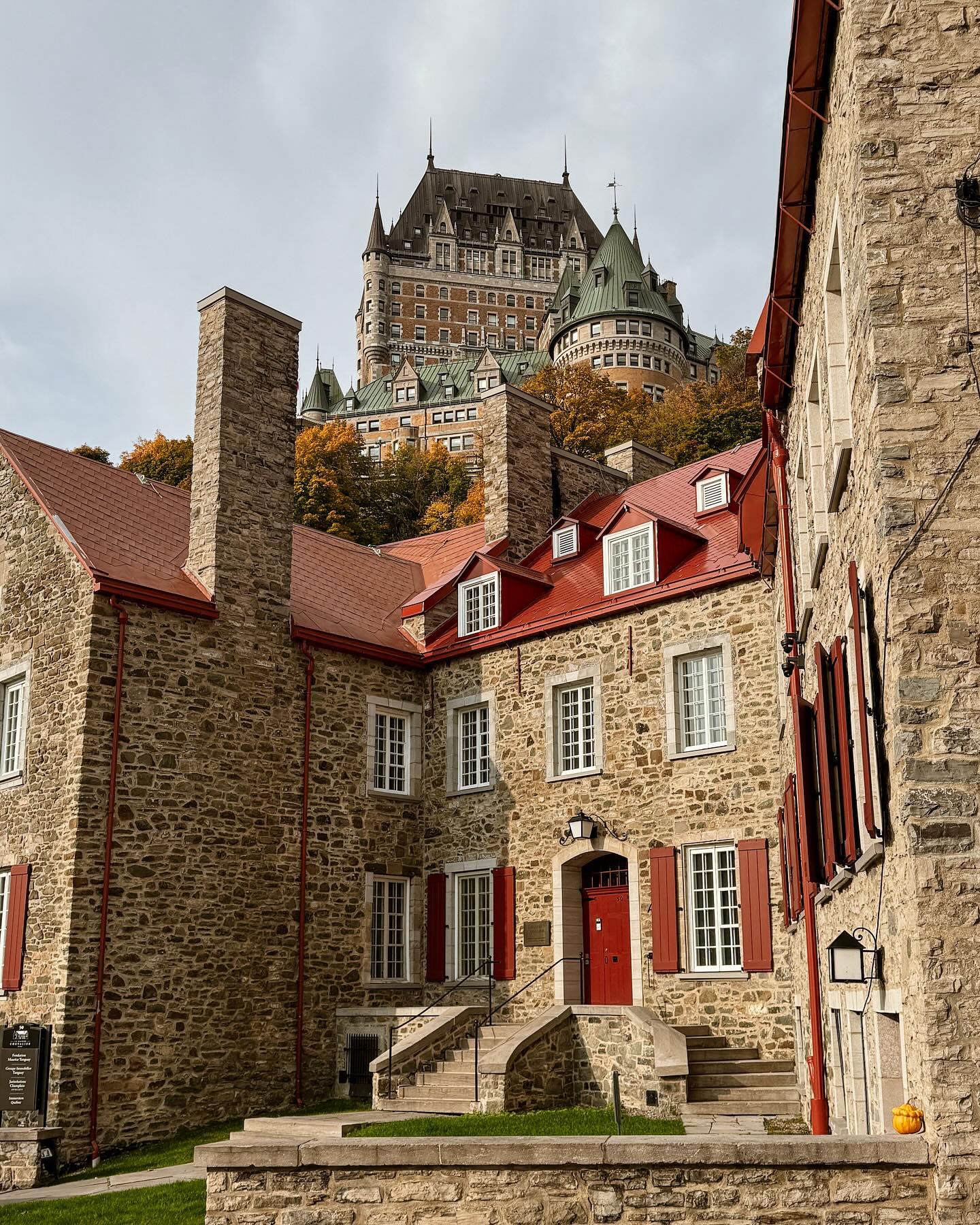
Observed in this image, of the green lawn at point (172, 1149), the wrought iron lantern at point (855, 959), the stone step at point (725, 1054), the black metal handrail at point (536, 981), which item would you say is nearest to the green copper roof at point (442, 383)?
the black metal handrail at point (536, 981)

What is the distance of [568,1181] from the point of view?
21.8 feet

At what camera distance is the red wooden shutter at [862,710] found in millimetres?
6695

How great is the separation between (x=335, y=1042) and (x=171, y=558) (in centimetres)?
706

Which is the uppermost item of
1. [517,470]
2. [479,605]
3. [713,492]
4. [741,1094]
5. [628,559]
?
[517,470]

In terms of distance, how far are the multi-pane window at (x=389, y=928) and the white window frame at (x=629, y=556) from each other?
5456mm

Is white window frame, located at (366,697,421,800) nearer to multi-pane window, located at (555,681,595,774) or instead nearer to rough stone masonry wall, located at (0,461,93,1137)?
multi-pane window, located at (555,681,595,774)

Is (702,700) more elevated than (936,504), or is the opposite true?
(702,700)

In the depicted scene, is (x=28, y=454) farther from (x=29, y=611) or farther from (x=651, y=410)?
(x=651, y=410)

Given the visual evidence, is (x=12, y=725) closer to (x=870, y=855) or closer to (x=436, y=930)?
(x=436, y=930)

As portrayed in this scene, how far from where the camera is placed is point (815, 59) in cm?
Result: 773

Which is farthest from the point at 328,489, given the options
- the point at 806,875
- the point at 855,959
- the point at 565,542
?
the point at 855,959

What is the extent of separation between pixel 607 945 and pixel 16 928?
24.7 ft

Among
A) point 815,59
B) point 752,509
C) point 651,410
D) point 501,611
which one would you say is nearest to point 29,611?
point 501,611

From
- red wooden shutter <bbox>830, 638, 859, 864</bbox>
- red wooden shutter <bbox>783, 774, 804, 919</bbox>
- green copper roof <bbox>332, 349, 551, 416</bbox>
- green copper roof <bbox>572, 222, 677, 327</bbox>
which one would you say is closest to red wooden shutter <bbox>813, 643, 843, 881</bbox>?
red wooden shutter <bbox>830, 638, 859, 864</bbox>
